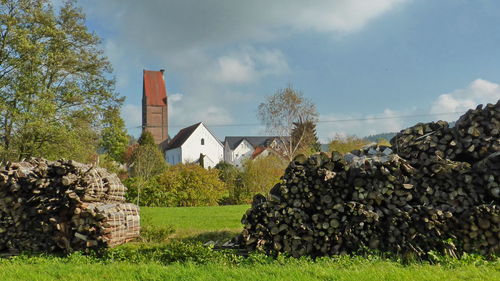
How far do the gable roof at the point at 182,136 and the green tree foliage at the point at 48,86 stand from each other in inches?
1828

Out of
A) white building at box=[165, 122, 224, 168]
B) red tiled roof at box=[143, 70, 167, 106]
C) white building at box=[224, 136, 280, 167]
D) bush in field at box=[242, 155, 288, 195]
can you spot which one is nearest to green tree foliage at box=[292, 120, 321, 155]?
bush in field at box=[242, 155, 288, 195]

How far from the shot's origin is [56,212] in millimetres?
8680

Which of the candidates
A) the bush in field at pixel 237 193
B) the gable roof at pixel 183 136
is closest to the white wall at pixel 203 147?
the gable roof at pixel 183 136

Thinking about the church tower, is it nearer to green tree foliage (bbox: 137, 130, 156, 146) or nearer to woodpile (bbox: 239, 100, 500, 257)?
green tree foliage (bbox: 137, 130, 156, 146)

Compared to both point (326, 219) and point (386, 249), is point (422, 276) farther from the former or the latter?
point (326, 219)

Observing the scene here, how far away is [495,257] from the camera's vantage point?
6.72 metres

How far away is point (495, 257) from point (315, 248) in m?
2.79

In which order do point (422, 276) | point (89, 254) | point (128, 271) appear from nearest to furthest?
point (422, 276) → point (128, 271) → point (89, 254)

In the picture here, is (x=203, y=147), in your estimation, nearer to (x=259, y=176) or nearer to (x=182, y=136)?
(x=182, y=136)

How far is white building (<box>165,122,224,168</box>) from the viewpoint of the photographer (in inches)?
2736

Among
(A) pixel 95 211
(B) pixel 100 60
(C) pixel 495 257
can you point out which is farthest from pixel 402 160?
(B) pixel 100 60

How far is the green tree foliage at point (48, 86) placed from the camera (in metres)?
20.3

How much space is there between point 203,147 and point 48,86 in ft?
161

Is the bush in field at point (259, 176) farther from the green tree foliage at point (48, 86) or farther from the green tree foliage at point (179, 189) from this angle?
the green tree foliage at point (48, 86)
